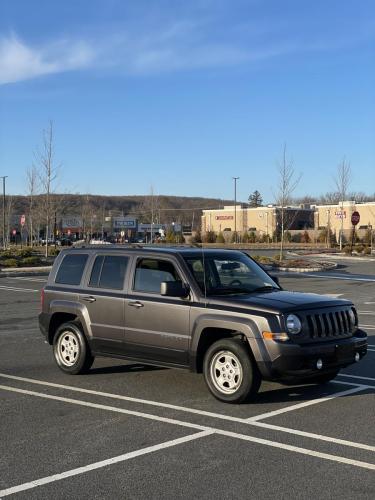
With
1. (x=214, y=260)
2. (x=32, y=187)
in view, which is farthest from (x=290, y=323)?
(x=32, y=187)

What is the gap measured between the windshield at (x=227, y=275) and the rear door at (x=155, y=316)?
253 mm

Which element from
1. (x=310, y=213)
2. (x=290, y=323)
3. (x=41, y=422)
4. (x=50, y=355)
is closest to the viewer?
(x=41, y=422)

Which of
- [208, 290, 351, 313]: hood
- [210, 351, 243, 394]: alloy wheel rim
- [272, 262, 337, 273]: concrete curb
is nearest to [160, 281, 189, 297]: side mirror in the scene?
[208, 290, 351, 313]: hood

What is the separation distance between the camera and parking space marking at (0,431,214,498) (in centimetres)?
452

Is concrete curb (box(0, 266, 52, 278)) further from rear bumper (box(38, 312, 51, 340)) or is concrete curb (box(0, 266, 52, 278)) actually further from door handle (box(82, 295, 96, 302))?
door handle (box(82, 295, 96, 302))

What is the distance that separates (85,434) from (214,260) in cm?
292

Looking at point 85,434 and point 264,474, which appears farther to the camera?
point 85,434

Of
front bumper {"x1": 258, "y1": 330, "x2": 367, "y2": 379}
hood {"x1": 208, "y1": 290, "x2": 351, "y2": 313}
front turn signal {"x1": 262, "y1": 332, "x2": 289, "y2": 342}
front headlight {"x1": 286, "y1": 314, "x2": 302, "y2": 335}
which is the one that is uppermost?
hood {"x1": 208, "y1": 290, "x2": 351, "y2": 313}

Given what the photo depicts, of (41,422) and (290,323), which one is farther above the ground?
(290,323)

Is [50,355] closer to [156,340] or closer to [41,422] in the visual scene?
[156,340]

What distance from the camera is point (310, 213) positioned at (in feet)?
369

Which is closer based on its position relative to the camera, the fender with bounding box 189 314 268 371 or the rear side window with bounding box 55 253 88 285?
the fender with bounding box 189 314 268 371

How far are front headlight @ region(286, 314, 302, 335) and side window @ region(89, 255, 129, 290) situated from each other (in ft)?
7.81

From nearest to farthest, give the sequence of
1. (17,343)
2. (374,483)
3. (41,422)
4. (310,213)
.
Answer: (374,483)
(41,422)
(17,343)
(310,213)
